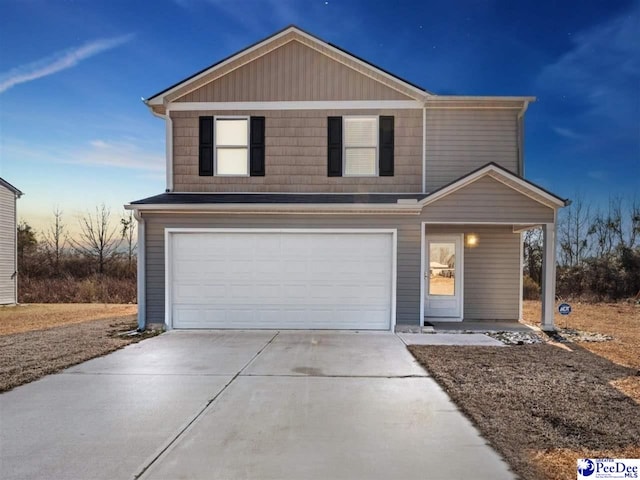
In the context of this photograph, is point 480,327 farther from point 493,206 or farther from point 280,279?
point 280,279

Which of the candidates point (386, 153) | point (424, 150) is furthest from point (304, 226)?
point (424, 150)

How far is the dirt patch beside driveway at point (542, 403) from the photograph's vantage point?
10.6 feet

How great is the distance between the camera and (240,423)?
12.5 ft

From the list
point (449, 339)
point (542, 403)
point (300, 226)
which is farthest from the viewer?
point (300, 226)

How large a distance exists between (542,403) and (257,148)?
7.89 metres

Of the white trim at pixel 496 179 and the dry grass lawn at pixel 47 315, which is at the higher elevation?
the white trim at pixel 496 179

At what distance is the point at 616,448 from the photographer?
328 cm

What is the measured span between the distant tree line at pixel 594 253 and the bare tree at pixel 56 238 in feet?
75.9

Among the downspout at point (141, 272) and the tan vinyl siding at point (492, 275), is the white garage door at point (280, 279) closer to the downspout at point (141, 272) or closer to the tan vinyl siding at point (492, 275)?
the downspout at point (141, 272)

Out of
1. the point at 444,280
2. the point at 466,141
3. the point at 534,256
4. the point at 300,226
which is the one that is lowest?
the point at 444,280

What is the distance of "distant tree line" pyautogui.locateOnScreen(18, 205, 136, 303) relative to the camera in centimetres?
1886

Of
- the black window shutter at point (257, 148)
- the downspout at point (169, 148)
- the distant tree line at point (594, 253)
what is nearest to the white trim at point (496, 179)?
the black window shutter at point (257, 148)

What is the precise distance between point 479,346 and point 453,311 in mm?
2843

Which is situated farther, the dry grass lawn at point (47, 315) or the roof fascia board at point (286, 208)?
the dry grass lawn at point (47, 315)
